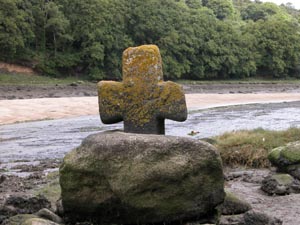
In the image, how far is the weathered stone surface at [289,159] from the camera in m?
10.7

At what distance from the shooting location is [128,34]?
80812 mm

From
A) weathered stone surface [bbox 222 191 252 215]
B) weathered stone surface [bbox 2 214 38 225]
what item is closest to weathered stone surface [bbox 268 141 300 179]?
weathered stone surface [bbox 222 191 252 215]

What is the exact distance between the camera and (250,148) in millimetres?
13352

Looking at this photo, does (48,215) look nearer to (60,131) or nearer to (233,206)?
(233,206)

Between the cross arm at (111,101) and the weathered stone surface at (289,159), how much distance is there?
4099mm

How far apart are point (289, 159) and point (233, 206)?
3.18m

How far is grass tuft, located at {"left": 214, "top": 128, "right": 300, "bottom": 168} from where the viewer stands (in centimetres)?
1284

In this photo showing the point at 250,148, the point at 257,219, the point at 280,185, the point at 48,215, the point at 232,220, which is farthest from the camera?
the point at 250,148

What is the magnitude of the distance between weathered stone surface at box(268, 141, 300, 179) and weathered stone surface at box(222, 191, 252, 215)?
A: 2.77 m

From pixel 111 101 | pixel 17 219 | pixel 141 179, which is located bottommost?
pixel 17 219

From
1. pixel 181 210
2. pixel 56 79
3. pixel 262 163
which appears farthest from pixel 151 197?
pixel 56 79

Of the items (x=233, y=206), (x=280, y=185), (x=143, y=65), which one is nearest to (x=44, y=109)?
(x=280, y=185)

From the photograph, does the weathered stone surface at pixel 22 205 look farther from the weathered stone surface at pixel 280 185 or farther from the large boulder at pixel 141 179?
the weathered stone surface at pixel 280 185

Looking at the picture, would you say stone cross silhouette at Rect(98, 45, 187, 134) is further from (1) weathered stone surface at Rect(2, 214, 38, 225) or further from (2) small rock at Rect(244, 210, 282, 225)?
(1) weathered stone surface at Rect(2, 214, 38, 225)
